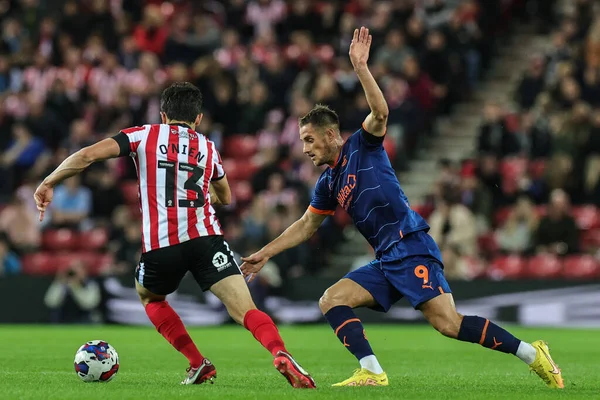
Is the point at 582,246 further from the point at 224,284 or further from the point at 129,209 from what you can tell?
the point at 224,284

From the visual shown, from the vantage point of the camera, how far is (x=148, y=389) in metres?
8.22

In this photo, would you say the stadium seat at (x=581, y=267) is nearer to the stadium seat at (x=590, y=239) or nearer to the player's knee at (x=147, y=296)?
the stadium seat at (x=590, y=239)

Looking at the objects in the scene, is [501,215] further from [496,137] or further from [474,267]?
[496,137]

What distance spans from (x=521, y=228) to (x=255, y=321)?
11.5 metres

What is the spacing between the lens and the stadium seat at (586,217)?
62.7 ft

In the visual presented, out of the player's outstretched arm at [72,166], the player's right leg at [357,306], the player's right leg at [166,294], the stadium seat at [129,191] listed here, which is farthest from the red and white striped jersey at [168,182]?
the stadium seat at [129,191]

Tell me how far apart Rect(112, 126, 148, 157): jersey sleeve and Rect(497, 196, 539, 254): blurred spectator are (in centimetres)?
1162

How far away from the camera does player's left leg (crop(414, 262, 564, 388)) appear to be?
8.56 metres

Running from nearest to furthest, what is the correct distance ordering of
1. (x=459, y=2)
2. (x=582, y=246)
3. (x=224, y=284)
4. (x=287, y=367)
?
(x=287, y=367) < (x=224, y=284) < (x=582, y=246) < (x=459, y=2)

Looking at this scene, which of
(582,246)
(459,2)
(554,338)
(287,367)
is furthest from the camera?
(459,2)

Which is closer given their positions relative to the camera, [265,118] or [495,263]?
[495,263]

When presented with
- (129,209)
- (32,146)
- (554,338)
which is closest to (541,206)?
(554,338)

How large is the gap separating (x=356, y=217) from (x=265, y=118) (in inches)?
529

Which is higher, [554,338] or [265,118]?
[265,118]
